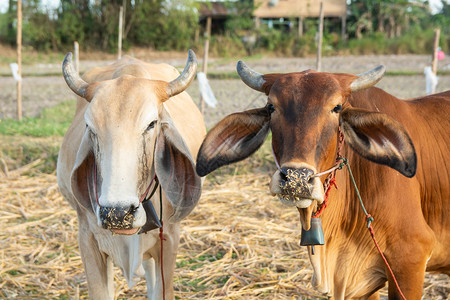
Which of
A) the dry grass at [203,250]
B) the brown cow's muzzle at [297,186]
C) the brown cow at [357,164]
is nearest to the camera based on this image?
the brown cow's muzzle at [297,186]

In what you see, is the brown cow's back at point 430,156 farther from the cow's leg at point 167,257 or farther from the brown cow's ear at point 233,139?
the cow's leg at point 167,257

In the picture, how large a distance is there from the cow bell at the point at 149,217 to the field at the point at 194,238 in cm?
112

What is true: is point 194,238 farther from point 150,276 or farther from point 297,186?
point 297,186

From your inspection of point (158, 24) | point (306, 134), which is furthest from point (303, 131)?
point (158, 24)

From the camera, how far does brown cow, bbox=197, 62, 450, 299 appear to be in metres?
2.47

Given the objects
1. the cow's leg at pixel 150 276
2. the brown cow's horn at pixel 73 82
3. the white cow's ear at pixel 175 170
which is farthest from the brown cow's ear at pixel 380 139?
the cow's leg at pixel 150 276

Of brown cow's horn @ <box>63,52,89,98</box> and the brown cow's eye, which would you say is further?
brown cow's horn @ <box>63,52,89,98</box>

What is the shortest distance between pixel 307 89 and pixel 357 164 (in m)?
0.66

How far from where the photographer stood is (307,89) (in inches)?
101

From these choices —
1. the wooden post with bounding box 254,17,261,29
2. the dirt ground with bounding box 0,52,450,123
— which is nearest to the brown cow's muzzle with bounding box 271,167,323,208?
the dirt ground with bounding box 0,52,450,123

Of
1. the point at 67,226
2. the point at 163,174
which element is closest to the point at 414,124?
the point at 163,174

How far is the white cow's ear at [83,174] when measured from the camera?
289 centimetres

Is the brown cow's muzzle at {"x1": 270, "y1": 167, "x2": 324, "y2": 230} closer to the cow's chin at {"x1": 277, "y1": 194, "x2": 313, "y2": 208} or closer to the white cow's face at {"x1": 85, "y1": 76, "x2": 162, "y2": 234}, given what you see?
the cow's chin at {"x1": 277, "y1": 194, "x2": 313, "y2": 208}

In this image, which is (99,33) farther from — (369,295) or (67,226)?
(369,295)
